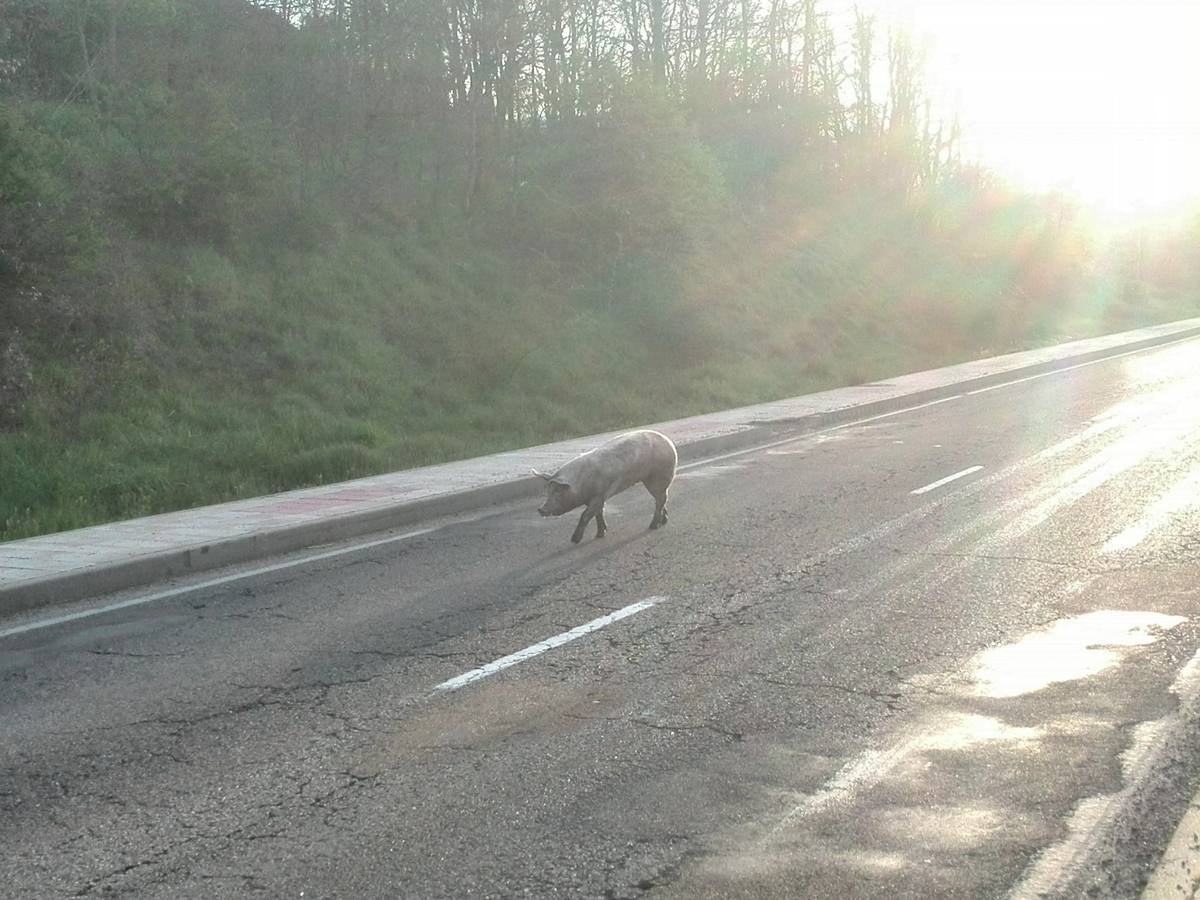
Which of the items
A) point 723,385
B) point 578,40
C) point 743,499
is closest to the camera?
point 743,499

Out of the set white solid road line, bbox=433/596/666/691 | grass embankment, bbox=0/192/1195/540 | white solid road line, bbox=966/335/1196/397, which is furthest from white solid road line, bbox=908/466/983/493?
white solid road line, bbox=966/335/1196/397

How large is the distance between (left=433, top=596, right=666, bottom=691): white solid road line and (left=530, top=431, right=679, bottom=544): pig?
214 cm

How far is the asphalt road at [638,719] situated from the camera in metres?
4.82

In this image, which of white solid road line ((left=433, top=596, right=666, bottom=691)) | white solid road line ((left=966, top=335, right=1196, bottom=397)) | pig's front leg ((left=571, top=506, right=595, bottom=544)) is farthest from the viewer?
white solid road line ((left=966, top=335, right=1196, bottom=397))

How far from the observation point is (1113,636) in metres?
7.74

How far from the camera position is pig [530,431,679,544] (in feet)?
36.6

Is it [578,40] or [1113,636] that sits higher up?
[578,40]

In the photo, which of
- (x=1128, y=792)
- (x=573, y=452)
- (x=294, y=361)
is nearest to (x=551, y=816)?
(x=1128, y=792)

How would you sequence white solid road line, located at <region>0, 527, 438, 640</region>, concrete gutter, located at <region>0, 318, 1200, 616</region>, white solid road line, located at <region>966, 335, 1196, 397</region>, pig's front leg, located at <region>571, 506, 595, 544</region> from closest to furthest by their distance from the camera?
white solid road line, located at <region>0, 527, 438, 640</region>
concrete gutter, located at <region>0, 318, 1200, 616</region>
pig's front leg, located at <region>571, 506, 595, 544</region>
white solid road line, located at <region>966, 335, 1196, 397</region>

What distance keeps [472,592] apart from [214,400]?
1246 centimetres

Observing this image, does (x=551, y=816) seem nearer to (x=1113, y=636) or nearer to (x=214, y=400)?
(x=1113, y=636)

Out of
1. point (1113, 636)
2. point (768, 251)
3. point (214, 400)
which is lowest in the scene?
point (1113, 636)

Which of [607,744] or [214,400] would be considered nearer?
[607,744]

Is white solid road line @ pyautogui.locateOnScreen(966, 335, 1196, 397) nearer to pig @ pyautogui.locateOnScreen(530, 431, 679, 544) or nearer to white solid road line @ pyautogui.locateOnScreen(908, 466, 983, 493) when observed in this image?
white solid road line @ pyautogui.locateOnScreen(908, 466, 983, 493)
